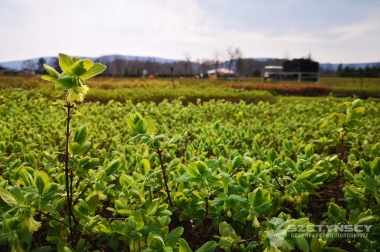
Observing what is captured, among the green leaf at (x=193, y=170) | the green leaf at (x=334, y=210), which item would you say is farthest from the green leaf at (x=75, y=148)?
the green leaf at (x=334, y=210)

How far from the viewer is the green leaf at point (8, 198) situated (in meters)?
0.88

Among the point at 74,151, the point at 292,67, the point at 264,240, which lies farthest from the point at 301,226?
the point at 292,67

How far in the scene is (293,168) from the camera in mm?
1383

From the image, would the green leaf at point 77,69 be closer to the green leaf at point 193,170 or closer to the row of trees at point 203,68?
the green leaf at point 193,170

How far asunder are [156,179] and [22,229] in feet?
1.98

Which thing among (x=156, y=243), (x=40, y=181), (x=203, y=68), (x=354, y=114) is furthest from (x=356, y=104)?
(x=203, y=68)

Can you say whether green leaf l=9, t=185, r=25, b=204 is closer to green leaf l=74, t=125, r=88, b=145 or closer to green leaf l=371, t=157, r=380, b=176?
green leaf l=74, t=125, r=88, b=145

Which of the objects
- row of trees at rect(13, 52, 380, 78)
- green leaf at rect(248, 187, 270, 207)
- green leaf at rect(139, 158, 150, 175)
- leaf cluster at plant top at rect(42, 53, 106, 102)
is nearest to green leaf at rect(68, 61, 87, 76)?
leaf cluster at plant top at rect(42, 53, 106, 102)

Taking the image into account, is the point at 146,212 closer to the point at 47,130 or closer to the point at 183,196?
the point at 183,196

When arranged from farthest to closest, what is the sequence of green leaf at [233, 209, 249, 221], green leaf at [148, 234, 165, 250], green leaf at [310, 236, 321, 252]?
green leaf at [233, 209, 249, 221], green leaf at [310, 236, 321, 252], green leaf at [148, 234, 165, 250]

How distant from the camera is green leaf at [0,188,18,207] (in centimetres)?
88

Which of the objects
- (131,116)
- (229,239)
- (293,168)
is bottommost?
(229,239)

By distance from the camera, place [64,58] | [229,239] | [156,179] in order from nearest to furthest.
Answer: [64,58], [229,239], [156,179]

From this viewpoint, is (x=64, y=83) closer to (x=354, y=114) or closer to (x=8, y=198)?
(x=8, y=198)
